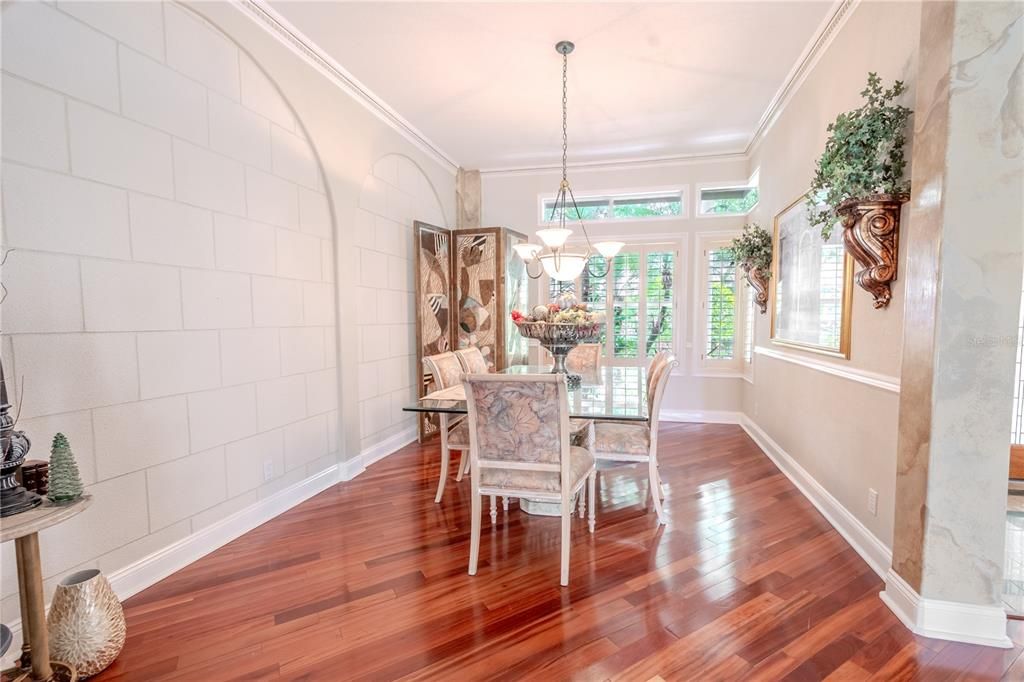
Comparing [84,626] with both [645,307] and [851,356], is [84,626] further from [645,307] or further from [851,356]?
[645,307]

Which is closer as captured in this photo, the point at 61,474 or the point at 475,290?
the point at 61,474

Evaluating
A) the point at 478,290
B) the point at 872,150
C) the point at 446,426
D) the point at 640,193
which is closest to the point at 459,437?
the point at 446,426

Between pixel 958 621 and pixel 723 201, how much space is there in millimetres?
4342

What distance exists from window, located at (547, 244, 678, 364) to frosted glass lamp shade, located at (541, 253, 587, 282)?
234 centimetres

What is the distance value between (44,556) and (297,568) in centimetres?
97

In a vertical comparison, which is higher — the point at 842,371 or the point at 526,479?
the point at 842,371

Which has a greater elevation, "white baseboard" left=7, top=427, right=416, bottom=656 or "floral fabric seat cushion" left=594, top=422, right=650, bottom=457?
"floral fabric seat cushion" left=594, top=422, right=650, bottom=457

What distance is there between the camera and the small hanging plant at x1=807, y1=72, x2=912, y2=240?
2.05 metres

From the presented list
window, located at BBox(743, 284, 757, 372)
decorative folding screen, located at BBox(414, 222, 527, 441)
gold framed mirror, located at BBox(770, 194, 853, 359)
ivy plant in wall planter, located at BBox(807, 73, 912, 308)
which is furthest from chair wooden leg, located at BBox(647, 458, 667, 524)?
window, located at BBox(743, 284, 757, 372)

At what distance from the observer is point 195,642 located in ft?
5.95

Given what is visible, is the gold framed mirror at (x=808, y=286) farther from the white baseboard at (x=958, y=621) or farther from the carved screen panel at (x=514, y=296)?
the carved screen panel at (x=514, y=296)

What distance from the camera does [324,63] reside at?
125 inches

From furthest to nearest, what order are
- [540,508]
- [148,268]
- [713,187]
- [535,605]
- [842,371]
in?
[713,187]
[540,508]
[842,371]
[148,268]
[535,605]

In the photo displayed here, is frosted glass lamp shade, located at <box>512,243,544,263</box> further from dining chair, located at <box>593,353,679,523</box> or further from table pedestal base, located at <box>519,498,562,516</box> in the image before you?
table pedestal base, located at <box>519,498,562,516</box>
